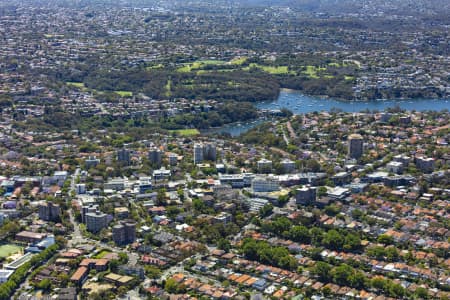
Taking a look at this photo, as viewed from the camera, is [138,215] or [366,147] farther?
[366,147]

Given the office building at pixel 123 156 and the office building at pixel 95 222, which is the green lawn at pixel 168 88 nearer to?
the office building at pixel 123 156

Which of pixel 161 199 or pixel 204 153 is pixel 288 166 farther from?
pixel 161 199

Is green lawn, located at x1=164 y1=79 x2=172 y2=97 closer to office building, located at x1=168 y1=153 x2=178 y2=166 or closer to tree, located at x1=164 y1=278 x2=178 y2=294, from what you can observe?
office building, located at x1=168 y1=153 x2=178 y2=166

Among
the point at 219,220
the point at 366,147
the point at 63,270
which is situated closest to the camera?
the point at 63,270

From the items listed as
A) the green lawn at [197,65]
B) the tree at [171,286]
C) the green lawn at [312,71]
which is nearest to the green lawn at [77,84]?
the green lawn at [197,65]

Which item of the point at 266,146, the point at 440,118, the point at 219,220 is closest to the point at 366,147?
the point at 266,146

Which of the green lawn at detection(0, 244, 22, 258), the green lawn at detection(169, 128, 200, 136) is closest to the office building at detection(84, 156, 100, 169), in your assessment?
the green lawn at detection(0, 244, 22, 258)

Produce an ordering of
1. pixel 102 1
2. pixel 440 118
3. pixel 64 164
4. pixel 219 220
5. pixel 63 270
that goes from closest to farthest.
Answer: pixel 63 270
pixel 219 220
pixel 64 164
pixel 440 118
pixel 102 1

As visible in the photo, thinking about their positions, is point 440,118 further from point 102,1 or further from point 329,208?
point 102,1
